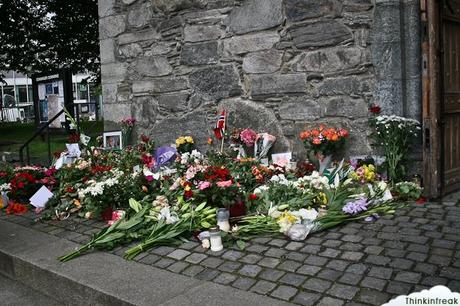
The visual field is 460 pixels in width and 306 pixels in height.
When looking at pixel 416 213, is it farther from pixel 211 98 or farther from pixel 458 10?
pixel 211 98

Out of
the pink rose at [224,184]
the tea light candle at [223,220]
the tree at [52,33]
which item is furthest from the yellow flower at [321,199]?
the tree at [52,33]

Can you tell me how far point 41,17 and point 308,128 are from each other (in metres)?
12.5

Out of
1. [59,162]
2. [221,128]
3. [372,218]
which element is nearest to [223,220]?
[372,218]

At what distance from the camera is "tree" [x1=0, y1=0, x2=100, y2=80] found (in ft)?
49.6

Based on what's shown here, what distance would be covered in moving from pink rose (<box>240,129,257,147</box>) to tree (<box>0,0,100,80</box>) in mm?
10255

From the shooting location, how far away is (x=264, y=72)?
6.23 metres

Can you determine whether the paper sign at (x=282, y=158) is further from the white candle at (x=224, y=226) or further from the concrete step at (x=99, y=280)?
the concrete step at (x=99, y=280)

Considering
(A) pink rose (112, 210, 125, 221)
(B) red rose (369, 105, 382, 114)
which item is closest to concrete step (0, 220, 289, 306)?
(A) pink rose (112, 210, 125, 221)

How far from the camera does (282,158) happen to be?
608cm

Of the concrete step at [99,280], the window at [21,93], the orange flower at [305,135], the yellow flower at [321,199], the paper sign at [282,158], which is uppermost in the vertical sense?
the window at [21,93]

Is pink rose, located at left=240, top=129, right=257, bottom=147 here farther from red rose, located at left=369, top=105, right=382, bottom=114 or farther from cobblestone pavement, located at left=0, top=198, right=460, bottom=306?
cobblestone pavement, located at left=0, top=198, right=460, bottom=306

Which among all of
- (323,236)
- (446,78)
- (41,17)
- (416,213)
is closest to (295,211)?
(323,236)

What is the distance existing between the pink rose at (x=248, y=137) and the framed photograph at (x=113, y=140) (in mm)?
2255

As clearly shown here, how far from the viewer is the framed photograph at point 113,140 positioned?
25.1ft
